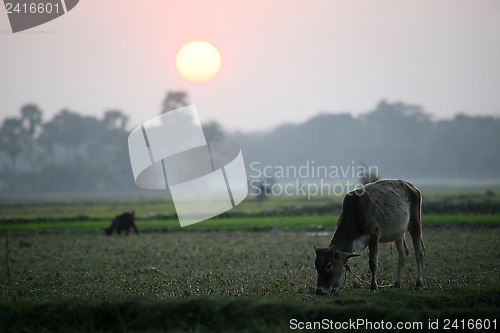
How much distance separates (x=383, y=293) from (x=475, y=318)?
1.80m

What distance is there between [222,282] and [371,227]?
13.6 feet

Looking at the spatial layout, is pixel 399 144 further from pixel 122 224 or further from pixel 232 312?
pixel 232 312

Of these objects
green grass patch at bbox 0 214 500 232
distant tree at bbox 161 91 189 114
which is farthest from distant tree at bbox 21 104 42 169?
green grass patch at bbox 0 214 500 232

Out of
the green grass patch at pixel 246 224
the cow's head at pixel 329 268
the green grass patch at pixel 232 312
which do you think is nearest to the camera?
the green grass patch at pixel 232 312

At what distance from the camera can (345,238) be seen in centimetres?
1088

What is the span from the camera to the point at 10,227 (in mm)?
31203

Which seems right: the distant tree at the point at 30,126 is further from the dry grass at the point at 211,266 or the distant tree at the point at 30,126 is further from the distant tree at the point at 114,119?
the dry grass at the point at 211,266

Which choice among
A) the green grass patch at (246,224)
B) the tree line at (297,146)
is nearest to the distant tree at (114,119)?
the tree line at (297,146)

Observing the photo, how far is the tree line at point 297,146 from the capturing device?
371ft

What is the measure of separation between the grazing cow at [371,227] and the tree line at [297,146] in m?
98.6

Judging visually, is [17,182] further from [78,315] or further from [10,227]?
[78,315]

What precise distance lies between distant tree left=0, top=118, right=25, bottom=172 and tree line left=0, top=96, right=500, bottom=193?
0.75 ft

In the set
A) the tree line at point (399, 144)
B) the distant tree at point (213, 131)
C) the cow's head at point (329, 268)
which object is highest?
the cow's head at point (329, 268)

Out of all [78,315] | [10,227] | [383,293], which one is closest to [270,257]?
[383,293]
